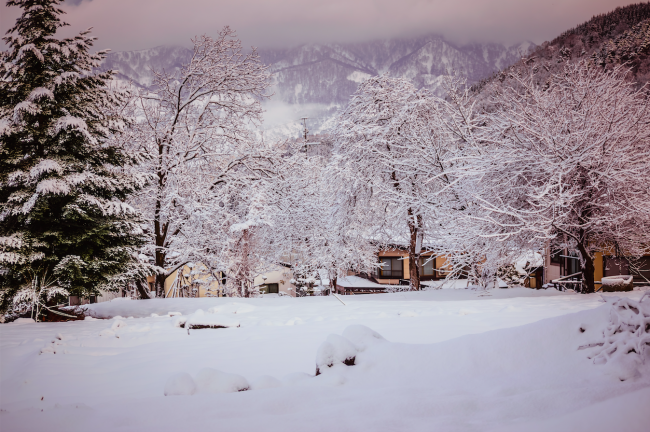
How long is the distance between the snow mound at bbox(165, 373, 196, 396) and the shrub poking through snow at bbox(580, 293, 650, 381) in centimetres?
313

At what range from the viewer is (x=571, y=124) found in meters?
9.05

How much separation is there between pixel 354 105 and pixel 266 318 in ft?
36.6

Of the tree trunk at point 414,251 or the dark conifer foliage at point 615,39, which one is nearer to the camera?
the tree trunk at point 414,251

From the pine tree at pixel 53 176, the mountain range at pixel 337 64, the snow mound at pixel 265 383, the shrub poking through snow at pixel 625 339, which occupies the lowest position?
the snow mound at pixel 265 383

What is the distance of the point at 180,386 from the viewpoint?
125 inches

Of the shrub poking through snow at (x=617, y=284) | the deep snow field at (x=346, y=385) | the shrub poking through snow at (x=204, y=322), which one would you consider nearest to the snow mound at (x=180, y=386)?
the deep snow field at (x=346, y=385)

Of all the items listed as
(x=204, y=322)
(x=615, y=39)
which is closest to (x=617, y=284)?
(x=204, y=322)

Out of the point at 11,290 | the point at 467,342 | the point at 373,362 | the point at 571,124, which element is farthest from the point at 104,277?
the point at 571,124

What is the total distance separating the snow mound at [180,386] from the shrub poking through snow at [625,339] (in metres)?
3.13

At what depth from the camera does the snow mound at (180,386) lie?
3174mm

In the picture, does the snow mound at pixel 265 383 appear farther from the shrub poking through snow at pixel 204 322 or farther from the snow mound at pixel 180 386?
the shrub poking through snow at pixel 204 322

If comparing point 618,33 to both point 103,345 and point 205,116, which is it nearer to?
point 205,116

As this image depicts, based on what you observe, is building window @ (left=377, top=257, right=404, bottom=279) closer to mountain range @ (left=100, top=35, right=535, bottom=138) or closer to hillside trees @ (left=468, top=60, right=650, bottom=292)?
mountain range @ (left=100, top=35, right=535, bottom=138)

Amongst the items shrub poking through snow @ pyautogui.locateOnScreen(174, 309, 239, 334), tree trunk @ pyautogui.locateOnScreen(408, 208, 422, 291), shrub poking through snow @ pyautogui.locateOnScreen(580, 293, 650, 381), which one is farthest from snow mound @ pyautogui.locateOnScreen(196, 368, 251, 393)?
tree trunk @ pyautogui.locateOnScreen(408, 208, 422, 291)
